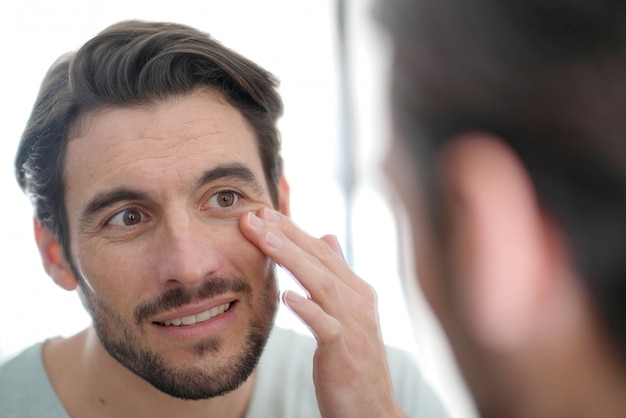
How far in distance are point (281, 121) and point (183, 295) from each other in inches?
60.7

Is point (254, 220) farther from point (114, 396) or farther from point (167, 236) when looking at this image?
point (114, 396)

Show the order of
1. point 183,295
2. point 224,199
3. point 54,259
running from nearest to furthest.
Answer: point 183,295 < point 224,199 < point 54,259

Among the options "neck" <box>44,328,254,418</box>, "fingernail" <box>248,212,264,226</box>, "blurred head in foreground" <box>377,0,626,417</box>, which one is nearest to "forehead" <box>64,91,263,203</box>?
"fingernail" <box>248,212,264,226</box>

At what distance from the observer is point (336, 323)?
1180mm

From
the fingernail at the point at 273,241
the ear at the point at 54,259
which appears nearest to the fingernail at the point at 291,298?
the fingernail at the point at 273,241

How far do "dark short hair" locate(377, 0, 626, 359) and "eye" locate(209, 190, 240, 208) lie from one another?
3.23 ft

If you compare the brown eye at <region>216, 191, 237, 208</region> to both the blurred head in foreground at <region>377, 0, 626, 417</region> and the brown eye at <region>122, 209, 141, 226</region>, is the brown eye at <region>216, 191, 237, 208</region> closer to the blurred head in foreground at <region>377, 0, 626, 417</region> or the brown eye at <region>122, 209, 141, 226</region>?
the brown eye at <region>122, 209, 141, 226</region>

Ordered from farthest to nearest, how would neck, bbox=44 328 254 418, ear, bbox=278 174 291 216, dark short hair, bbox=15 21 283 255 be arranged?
ear, bbox=278 174 291 216 → neck, bbox=44 328 254 418 → dark short hair, bbox=15 21 283 255

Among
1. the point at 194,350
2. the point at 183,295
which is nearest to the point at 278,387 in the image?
the point at 194,350

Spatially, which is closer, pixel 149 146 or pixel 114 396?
pixel 149 146

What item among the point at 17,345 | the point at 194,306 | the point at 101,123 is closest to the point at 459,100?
the point at 194,306

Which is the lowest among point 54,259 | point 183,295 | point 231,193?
point 183,295

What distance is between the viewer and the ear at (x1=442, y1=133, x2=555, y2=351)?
0.43m

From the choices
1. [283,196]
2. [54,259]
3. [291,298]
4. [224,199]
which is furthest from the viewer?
[283,196]
